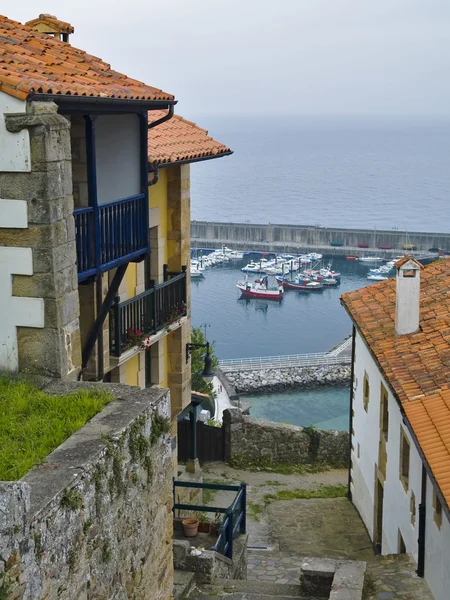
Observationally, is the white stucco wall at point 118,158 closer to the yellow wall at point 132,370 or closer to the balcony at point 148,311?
the balcony at point 148,311

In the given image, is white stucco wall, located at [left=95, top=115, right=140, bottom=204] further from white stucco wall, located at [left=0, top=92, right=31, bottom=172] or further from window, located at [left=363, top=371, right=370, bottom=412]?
window, located at [left=363, top=371, right=370, bottom=412]

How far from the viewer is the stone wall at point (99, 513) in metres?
5.14

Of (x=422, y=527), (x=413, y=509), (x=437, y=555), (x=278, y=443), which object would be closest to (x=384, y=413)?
(x=413, y=509)

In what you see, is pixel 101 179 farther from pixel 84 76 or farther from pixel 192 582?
pixel 192 582

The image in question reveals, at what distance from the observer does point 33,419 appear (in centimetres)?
735

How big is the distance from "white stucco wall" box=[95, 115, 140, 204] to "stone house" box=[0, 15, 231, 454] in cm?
1

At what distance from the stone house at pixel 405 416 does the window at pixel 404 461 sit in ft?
0.06

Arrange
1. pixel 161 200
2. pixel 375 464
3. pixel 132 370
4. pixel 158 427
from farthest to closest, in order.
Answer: pixel 375 464 → pixel 161 200 → pixel 132 370 → pixel 158 427

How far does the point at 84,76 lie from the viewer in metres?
9.96

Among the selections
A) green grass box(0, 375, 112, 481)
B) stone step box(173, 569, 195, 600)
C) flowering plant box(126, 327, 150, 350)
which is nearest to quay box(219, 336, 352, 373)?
flowering plant box(126, 327, 150, 350)

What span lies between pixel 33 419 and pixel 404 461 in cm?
978

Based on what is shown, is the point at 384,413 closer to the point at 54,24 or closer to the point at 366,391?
the point at 366,391

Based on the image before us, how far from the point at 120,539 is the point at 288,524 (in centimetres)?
1333

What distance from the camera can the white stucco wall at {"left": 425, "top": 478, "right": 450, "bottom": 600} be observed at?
1205cm
